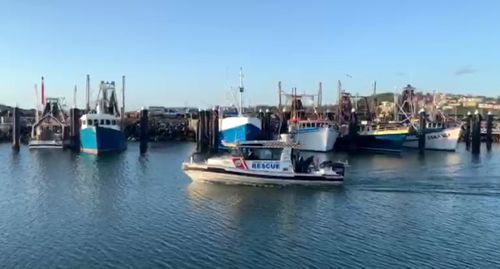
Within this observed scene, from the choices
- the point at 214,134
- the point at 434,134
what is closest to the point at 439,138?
the point at 434,134

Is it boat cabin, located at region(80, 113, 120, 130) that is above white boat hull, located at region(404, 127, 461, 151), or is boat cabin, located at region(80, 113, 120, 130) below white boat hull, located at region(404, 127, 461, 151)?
above

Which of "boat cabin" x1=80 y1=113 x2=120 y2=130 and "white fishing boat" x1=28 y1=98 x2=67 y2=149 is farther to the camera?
"white fishing boat" x1=28 y1=98 x2=67 y2=149

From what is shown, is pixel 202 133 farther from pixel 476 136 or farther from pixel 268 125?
pixel 476 136

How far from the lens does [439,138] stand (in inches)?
3076

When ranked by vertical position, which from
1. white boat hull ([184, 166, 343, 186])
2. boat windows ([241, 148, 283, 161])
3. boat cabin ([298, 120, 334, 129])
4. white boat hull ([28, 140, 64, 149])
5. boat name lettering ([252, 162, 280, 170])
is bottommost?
white boat hull ([184, 166, 343, 186])

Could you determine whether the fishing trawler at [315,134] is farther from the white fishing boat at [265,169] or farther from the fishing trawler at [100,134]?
the white fishing boat at [265,169]

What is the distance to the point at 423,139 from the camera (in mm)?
75875

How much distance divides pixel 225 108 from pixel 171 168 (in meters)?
35.7

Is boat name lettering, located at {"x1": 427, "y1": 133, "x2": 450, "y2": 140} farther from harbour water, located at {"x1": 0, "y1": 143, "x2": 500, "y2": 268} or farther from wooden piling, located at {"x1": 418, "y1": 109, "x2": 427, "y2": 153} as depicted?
harbour water, located at {"x1": 0, "y1": 143, "x2": 500, "y2": 268}

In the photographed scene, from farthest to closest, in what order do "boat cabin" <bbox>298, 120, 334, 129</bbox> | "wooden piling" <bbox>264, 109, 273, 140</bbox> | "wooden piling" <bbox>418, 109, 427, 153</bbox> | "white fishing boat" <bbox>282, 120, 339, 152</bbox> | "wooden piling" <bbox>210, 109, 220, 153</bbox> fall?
"wooden piling" <bbox>264, 109, 273, 140</bbox>, "boat cabin" <bbox>298, 120, 334, 129</bbox>, "wooden piling" <bbox>418, 109, 427, 153</bbox>, "white fishing boat" <bbox>282, 120, 339, 152</bbox>, "wooden piling" <bbox>210, 109, 220, 153</bbox>

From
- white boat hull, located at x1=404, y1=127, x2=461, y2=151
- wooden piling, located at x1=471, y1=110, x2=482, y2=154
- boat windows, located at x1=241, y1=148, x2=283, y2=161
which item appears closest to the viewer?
boat windows, located at x1=241, y1=148, x2=283, y2=161

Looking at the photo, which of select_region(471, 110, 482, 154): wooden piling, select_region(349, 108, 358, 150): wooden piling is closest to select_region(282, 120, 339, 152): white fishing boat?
select_region(349, 108, 358, 150): wooden piling

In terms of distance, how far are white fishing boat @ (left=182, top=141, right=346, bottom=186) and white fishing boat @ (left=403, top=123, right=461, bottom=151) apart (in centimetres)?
4440

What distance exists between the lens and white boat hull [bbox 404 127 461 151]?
252 ft
